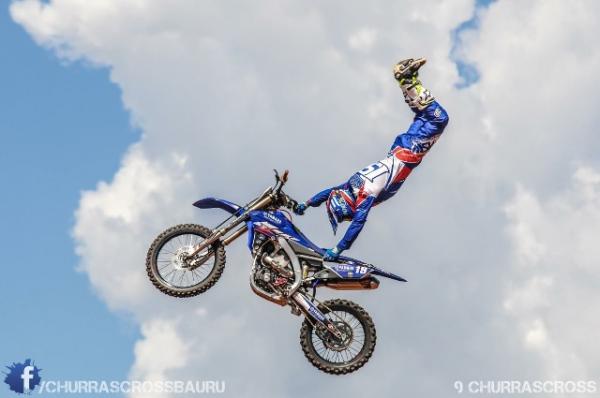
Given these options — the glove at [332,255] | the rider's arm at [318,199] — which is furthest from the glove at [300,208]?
the glove at [332,255]

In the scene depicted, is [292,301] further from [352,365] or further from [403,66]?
[403,66]

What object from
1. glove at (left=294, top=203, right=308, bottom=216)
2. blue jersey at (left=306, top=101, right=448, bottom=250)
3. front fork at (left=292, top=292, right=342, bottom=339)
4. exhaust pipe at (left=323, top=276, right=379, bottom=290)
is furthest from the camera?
glove at (left=294, top=203, right=308, bottom=216)

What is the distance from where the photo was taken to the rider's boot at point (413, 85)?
2847cm

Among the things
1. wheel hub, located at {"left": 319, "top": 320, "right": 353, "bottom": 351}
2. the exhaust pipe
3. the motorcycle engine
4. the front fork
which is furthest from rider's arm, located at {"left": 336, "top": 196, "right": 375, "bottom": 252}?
wheel hub, located at {"left": 319, "top": 320, "right": 353, "bottom": 351}

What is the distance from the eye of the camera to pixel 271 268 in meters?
28.0

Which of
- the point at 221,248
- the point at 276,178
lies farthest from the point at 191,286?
the point at 276,178

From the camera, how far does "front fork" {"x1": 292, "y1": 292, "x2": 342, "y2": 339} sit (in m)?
27.8

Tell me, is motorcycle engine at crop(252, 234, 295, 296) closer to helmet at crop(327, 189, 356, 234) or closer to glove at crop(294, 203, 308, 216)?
glove at crop(294, 203, 308, 216)

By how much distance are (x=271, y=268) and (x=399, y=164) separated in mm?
3941

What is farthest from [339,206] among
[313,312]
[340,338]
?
[340,338]

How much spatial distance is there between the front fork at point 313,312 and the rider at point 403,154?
2.21 metres

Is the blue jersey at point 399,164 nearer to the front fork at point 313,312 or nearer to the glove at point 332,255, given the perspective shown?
the glove at point 332,255

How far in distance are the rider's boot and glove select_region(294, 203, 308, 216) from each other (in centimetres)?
354

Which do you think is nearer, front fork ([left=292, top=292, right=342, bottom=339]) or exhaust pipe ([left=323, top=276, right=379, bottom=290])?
front fork ([left=292, top=292, right=342, bottom=339])
